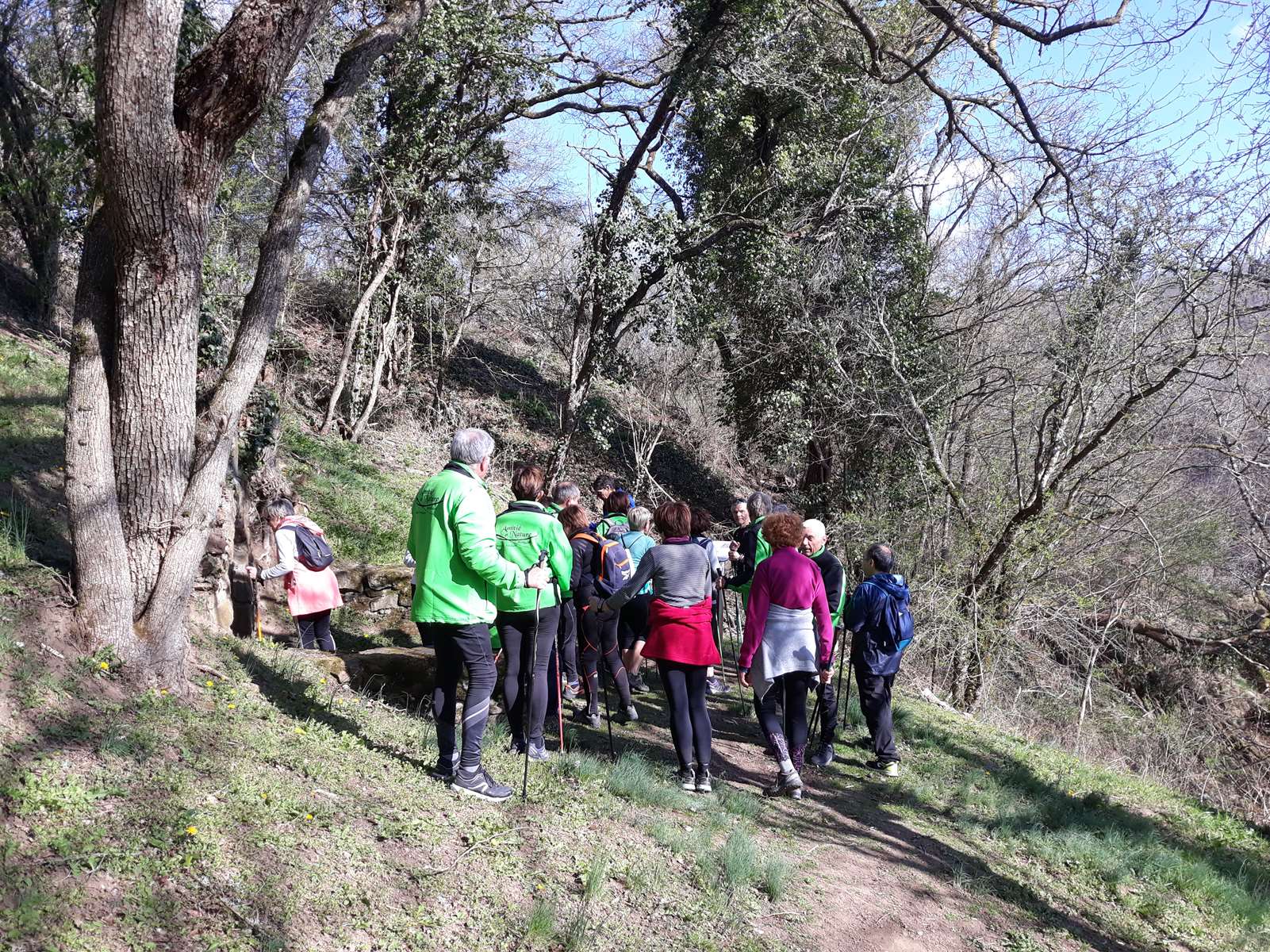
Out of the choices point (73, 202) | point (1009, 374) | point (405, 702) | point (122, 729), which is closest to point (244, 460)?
point (405, 702)

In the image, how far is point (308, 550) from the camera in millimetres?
7641

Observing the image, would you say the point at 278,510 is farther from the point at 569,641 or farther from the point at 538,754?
the point at 538,754

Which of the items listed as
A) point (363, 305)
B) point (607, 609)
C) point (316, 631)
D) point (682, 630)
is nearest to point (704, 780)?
point (682, 630)

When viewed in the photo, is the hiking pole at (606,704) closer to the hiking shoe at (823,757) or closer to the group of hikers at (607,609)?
the group of hikers at (607,609)

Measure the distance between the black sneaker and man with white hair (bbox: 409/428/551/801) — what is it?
64.1 inches

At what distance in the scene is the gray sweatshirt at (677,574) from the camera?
593 cm

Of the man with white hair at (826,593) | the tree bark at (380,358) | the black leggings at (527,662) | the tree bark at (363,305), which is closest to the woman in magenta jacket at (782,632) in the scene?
the man with white hair at (826,593)

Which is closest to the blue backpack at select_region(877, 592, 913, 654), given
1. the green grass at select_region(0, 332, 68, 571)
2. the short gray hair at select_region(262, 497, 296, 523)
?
the short gray hair at select_region(262, 497, 296, 523)

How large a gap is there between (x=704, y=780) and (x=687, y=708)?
0.53m

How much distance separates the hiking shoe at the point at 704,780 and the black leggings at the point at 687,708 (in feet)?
0.13

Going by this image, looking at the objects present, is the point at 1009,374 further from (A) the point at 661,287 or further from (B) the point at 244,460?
(B) the point at 244,460

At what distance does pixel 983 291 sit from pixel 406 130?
38.6ft

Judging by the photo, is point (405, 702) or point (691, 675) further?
point (405, 702)

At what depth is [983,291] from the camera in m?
18.3
